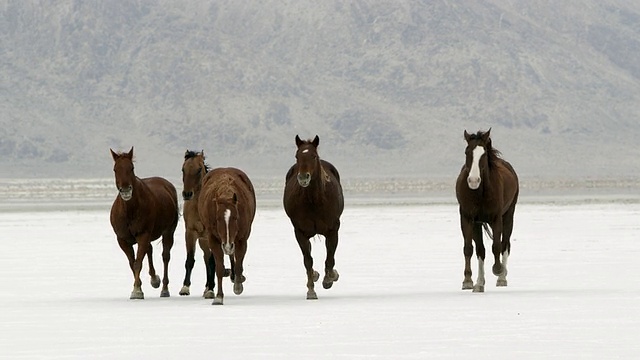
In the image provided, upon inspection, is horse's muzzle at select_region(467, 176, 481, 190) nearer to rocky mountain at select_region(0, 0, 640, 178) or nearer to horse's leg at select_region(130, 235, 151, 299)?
horse's leg at select_region(130, 235, 151, 299)

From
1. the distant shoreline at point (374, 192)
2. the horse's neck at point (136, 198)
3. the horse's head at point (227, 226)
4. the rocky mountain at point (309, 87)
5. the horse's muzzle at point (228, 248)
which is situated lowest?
the horse's muzzle at point (228, 248)

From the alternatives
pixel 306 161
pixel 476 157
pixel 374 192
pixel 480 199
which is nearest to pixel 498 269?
pixel 480 199

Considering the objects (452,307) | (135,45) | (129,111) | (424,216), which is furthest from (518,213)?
(135,45)

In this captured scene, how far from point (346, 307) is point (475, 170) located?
109 inches

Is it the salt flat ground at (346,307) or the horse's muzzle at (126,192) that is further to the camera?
the horse's muzzle at (126,192)

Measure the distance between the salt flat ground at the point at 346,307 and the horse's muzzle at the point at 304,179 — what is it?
123cm

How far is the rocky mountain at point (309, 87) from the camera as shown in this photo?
4459 inches

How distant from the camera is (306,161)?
1436 centimetres

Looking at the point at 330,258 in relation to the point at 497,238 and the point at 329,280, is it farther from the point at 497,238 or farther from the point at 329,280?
the point at 497,238

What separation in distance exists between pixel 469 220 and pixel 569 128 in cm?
11017

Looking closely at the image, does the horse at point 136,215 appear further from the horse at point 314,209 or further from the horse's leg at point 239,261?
the horse at point 314,209

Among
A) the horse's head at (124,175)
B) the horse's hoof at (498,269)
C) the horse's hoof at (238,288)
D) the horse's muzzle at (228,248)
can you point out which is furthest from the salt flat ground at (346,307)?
the horse's head at (124,175)

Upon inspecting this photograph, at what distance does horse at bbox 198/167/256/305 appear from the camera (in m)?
14.0

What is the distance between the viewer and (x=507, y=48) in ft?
453
